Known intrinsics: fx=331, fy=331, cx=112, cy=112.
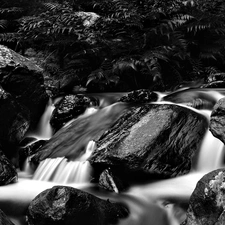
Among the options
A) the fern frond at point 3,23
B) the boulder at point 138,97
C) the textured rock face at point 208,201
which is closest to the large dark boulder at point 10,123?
the boulder at point 138,97

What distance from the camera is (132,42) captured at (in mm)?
7570

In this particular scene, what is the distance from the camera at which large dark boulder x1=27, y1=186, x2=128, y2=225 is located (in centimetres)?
269

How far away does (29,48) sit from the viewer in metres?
8.95

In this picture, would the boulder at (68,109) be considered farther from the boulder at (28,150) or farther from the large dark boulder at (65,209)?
the large dark boulder at (65,209)

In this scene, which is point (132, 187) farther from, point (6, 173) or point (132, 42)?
point (132, 42)

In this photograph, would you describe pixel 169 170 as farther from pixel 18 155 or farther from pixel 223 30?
pixel 223 30

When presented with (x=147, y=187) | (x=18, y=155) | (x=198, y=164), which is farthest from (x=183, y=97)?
(x=18, y=155)

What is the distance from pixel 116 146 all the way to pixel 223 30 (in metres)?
5.13

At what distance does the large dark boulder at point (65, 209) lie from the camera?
2689mm

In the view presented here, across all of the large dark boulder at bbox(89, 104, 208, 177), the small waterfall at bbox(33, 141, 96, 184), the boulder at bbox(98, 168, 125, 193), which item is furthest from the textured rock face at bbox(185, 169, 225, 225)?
the small waterfall at bbox(33, 141, 96, 184)

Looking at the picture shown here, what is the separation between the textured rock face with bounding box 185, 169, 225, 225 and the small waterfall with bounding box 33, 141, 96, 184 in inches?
68.0

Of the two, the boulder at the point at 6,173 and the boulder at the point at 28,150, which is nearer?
the boulder at the point at 6,173

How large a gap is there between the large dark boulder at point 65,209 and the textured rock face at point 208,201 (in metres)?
0.80

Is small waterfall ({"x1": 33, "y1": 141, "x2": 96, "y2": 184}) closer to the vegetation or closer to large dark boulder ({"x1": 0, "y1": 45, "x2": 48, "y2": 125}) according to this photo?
large dark boulder ({"x1": 0, "y1": 45, "x2": 48, "y2": 125})
